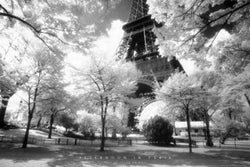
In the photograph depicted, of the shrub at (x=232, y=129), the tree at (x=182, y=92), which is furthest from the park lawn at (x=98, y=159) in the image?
the shrub at (x=232, y=129)

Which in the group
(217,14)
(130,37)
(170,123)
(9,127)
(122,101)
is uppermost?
(130,37)

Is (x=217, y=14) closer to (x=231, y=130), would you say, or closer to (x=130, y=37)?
(x=231, y=130)

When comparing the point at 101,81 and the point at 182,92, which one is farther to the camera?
the point at 101,81

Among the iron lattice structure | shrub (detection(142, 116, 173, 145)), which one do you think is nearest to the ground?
shrub (detection(142, 116, 173, 145))

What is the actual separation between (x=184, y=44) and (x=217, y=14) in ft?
4.18

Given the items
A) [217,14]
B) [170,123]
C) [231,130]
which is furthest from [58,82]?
[231,130]

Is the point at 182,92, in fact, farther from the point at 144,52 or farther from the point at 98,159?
the point at 144,52

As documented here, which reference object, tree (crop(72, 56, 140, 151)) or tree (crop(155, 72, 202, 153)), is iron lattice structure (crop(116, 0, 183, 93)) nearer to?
tree (crop(155, 72, 202, 153))

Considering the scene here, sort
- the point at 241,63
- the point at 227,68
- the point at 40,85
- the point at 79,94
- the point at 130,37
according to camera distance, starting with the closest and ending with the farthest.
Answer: the point at 241,63 < the point at 227,68 < the point at 40,85 < the point at 79,94 < the point at 130,37

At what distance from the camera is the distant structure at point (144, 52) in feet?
113

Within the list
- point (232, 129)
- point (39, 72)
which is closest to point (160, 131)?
point (232, 129)

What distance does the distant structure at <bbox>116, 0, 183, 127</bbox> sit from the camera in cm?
3456

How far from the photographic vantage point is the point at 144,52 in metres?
41.4

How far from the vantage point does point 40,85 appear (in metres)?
14.4
